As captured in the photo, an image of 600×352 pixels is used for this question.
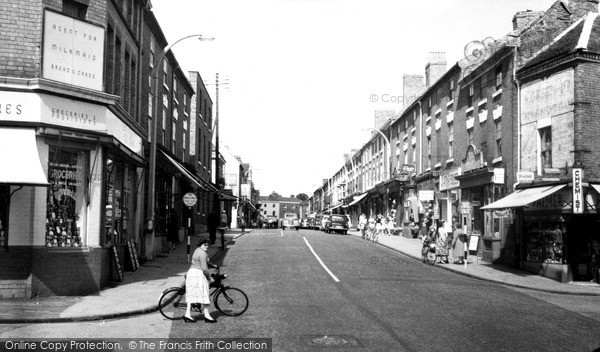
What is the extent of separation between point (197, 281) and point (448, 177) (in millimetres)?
24157

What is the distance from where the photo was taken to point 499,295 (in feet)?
54.6

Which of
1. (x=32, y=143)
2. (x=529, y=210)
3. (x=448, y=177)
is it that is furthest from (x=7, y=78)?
(x=448, y=177)

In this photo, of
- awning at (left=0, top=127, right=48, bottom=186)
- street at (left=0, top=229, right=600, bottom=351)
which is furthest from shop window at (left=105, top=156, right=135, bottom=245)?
street at (left=0, top=229, right=600, bottom=351)

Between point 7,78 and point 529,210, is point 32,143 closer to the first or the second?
point 7,78

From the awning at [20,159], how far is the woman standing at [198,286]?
3654 millimetres

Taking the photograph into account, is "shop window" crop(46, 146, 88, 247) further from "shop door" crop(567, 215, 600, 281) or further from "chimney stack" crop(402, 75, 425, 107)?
"chimney stack" crop(402, 75, 425, 107)

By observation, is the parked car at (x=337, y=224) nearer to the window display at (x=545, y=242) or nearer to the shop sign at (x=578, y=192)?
the window display at (x=545, y=242)

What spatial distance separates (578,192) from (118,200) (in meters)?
14.7

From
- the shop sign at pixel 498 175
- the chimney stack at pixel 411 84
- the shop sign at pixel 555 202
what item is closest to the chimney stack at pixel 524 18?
the shop sign at pixel 498 175

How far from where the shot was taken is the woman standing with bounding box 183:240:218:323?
11773mm

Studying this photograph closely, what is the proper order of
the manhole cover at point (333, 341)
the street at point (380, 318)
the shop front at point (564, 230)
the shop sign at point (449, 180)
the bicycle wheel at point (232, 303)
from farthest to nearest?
the shop sign at point (449, 180)
the shop front at point (564, 230)
the bicycle wheel at point (232, 303)
the street at point (380, 318)
the manhole cover at point (333, 341)

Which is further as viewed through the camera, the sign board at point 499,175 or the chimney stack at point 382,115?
the chimney stack at point 382,115

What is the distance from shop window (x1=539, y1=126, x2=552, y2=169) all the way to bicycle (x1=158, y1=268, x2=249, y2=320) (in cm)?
1384

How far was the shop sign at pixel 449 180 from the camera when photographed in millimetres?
32144
